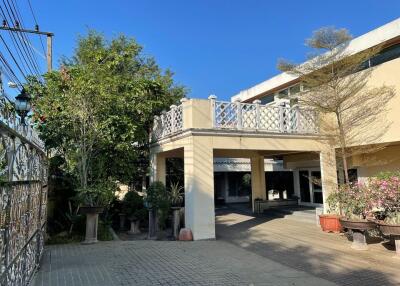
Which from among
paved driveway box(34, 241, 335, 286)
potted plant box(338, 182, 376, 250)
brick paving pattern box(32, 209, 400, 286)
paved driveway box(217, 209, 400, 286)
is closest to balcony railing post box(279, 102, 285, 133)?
potted plant box(338, 182, 376, 250)

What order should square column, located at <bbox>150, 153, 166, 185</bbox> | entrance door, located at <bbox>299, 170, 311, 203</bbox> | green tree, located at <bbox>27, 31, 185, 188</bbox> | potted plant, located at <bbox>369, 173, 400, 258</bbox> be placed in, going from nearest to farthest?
potted plant, located at <bbox>369, 173, 400, 258</bbox> < green tree, located at <bbox>27, 31, 185, 188</bbox> < square column, located at <bbox>150, 153, 166, 185</bbox> < entrance door, located at <bbox>299, 170, 311, 203</bbox>

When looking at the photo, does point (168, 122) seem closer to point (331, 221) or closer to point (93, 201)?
point (93, 201)

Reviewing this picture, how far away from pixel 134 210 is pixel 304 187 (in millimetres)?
9663

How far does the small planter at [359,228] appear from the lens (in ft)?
26.5

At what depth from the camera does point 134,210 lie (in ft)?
40.3

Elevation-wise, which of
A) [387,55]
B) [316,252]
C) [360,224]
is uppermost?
[387,55]

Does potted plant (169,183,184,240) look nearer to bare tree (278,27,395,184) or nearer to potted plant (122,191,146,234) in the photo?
potted plant (122,191,146,234)

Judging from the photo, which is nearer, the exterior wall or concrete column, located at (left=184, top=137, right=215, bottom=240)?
concrete column, located at (left=184, top=137, right=215, bottom=240)

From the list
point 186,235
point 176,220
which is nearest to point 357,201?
point 186,235

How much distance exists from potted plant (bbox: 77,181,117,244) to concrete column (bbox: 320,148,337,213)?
7.61 metres

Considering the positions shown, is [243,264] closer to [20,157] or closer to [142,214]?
[20,157]

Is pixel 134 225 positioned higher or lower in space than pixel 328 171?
lower

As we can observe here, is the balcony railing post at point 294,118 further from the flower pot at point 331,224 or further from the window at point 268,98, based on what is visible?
the window at point 268,98

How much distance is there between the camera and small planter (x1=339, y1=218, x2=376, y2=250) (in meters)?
8.09
